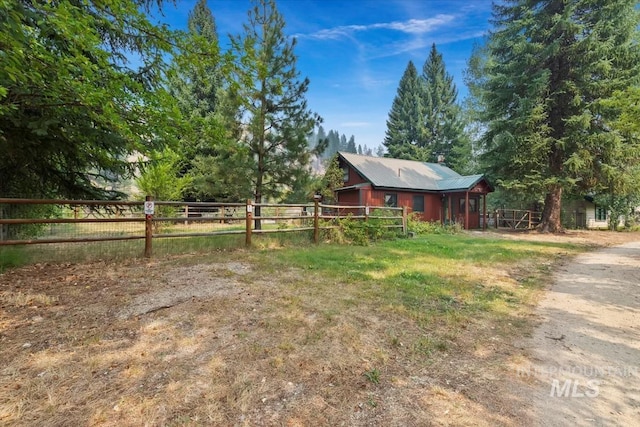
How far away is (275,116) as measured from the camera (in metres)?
13.1

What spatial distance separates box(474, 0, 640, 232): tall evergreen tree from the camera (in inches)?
559

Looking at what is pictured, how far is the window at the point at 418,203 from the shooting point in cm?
1962

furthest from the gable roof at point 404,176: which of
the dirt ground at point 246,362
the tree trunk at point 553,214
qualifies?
the dirt ground at point 246,362

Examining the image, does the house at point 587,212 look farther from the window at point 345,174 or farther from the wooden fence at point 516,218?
the window at point 345,174

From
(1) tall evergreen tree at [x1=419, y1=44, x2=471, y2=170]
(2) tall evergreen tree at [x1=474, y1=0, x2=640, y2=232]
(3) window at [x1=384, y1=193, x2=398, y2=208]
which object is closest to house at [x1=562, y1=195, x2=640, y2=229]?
(2) tall evergreen tree at [x1=474, y1=0, x2=640, y2=232]

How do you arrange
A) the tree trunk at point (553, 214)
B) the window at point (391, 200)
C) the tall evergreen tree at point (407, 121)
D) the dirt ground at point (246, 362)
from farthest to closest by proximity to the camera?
the tall evergreen tree at point (407, 121)
the window at point (391, 200)
the tree trunk at point (553, 214)
the dirt ground at point (246, 362)

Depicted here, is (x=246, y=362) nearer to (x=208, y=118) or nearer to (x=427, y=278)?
(x=427, y=278)

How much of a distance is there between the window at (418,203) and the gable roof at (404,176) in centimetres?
62

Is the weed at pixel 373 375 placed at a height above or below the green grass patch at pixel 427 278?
below

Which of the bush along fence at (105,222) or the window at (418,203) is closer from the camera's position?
the bush along fence at (105,222)

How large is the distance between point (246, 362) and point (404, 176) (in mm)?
19222

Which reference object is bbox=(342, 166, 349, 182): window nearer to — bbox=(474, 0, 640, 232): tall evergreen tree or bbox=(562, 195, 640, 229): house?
bbox=(474, 0, 640, 232): tall evergreen tree

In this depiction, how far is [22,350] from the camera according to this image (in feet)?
8.85

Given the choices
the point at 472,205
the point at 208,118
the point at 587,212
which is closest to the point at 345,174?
the point at 472,205
